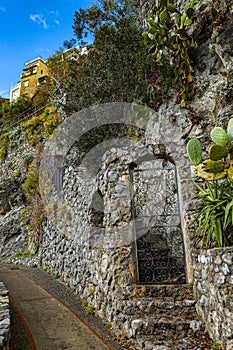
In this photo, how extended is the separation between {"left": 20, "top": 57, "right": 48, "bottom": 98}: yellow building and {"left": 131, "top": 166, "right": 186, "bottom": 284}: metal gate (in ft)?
60.9

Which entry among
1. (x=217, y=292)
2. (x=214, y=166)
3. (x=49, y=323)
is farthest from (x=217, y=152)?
(x=49, y=323)

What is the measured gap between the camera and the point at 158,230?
5.77m

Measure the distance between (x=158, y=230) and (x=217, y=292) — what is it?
8.79 ft

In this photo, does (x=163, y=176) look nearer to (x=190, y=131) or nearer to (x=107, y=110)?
(x=190, y=131)

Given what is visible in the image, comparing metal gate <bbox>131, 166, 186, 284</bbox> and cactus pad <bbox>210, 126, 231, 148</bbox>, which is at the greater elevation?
cactus pad <bbox>210, 126, 231, 148</bbox>

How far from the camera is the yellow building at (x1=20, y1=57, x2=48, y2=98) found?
23.0 metres

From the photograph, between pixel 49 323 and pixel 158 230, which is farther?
pixel 158 230

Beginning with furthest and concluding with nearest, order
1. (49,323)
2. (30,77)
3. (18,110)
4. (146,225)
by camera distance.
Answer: (30,77) → (18,110) → (146,225) → (49,323)

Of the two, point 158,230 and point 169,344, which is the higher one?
point 158,230

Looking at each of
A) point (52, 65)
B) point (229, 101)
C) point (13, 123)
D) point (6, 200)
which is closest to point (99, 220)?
point (229, 101)

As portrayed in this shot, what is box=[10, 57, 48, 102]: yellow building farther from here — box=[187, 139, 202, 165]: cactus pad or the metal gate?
box=[187, 139, 202, 165]: cactus pad

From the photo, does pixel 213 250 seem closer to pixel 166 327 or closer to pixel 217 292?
pixel 217 292

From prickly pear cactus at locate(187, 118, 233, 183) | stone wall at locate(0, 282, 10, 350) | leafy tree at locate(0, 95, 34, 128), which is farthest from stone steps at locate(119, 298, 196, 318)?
leafy tree at locate(0, 95, 34, 128)

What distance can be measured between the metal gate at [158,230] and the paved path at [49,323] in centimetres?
117
